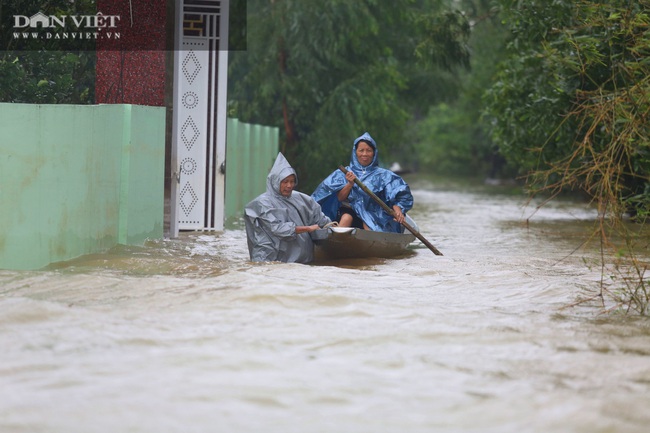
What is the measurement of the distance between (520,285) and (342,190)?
128 inches

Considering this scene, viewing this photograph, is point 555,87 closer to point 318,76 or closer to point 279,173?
point 279,173

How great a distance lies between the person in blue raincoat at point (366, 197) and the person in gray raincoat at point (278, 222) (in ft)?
5.14

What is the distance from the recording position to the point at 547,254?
14.3m

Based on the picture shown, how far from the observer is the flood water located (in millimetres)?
5832

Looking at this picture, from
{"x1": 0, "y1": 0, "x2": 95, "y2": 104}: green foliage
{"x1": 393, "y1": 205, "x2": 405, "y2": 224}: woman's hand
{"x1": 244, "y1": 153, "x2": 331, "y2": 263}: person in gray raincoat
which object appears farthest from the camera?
{"x1": 393, "y1": 205, "x2": 405, "y2": 224}: woman's hand

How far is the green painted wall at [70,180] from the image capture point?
9.91 meters

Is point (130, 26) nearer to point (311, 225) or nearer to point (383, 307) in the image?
point (311, 225)

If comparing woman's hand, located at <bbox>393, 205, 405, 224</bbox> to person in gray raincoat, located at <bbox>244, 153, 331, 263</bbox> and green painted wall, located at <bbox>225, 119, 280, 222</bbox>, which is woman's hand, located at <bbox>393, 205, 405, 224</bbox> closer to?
person in gray raincoat, located at <bbox>244, 153, 331, 263</bbox>

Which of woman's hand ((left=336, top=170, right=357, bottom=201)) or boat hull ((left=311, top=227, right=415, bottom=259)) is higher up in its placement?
woman's hand ((left=336, top=170, right=357, bottom=201))

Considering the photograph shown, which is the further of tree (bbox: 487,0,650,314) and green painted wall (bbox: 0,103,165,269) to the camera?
tree (bbox: 487,0,650,314)

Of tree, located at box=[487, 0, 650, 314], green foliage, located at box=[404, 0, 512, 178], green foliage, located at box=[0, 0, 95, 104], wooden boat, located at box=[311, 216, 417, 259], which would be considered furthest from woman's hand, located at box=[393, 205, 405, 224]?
green foliage, located at box=[404, 0, 512, 178]

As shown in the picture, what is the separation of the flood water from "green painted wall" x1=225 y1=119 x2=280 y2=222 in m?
7.13

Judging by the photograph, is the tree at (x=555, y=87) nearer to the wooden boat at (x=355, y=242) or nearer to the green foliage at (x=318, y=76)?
the wooden boat at (x=355, y=242)

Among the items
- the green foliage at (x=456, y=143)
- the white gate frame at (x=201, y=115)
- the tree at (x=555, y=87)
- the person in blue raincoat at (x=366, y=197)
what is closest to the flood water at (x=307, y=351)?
the person in blue raincoat at (x=366, y=197)
